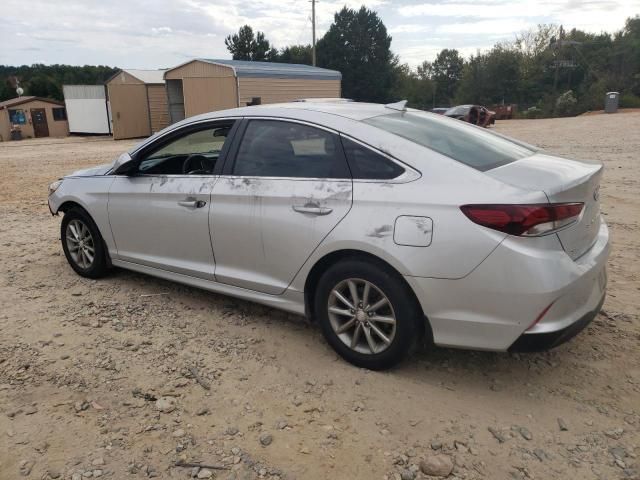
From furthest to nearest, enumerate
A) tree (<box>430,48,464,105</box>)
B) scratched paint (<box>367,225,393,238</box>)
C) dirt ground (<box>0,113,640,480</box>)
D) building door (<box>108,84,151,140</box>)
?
tree (<box>430,48,464,105</box>) < building door (<box>108,84,151,140</box>) < scratched paint (<box>367,225,393,238</box>) < dirt ground (<box>0,113,640,480</box>)

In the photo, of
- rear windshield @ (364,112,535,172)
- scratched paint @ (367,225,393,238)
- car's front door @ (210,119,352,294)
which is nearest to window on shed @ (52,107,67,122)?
car's front door @ (210,119,352,294)

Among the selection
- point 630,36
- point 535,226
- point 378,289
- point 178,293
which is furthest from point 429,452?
point 630,36

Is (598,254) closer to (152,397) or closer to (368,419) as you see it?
(368,419)

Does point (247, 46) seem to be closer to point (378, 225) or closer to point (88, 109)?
point (88, 109)

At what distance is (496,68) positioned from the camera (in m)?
52.5

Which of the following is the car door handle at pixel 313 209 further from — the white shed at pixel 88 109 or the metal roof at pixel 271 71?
the white shed at pixel 88 109

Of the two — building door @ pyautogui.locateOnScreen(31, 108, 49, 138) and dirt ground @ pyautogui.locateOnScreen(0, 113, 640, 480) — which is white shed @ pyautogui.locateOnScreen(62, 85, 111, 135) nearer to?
building door @ pyautogui.locateOnScreen(31, 108, 49, 138)

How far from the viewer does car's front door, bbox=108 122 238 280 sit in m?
3.94

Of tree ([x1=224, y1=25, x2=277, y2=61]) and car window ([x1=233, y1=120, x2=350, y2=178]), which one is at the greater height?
tree ([x1=224, y1=25, x2=277, y2=61])

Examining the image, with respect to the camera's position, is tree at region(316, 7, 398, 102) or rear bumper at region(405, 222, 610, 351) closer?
rear bumper at region(405, 222, 610, 351)

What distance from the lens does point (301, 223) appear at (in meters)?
3.35

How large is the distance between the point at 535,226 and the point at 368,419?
1.32 m

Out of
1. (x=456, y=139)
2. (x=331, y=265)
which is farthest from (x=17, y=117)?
(x=456, y=139)

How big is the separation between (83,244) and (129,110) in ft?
90.8
